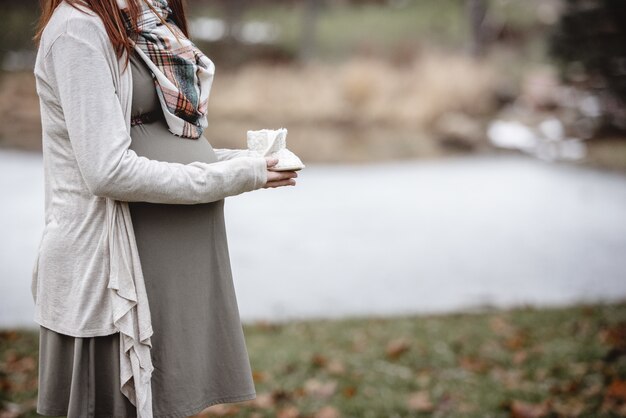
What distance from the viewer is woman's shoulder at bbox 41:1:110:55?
6.21 ft

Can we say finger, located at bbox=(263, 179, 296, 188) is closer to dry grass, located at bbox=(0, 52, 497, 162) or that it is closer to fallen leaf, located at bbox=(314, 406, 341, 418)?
fallen leaf, located at bbox=(314, 406, 341, 418)

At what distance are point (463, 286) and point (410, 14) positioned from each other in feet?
65.9

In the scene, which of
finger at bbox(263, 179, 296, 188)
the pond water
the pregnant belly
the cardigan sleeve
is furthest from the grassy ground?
the cardigan sleeve

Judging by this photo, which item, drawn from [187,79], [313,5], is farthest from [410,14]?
[187,79]

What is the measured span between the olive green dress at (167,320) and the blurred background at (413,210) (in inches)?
78.5

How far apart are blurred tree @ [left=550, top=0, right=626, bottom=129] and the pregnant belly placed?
11.1m

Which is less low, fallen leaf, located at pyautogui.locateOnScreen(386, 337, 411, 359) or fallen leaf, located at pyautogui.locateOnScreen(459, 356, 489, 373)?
fallen leaf, located at pyautogui.locateOnScreen(386, 337, 411, 359)

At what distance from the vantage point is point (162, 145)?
84.1 inches

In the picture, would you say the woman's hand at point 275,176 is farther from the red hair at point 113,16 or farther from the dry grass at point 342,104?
the dry grass at point 342,104

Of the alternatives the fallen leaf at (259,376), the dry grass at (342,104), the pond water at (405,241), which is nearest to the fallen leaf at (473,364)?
the fallen leaf at (259,376)

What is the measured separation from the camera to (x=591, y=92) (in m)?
15.5

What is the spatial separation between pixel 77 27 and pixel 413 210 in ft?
29.7

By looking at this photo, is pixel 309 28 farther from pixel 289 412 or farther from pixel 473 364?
pixel 289 412

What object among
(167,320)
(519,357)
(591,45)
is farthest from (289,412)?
(591,45)
